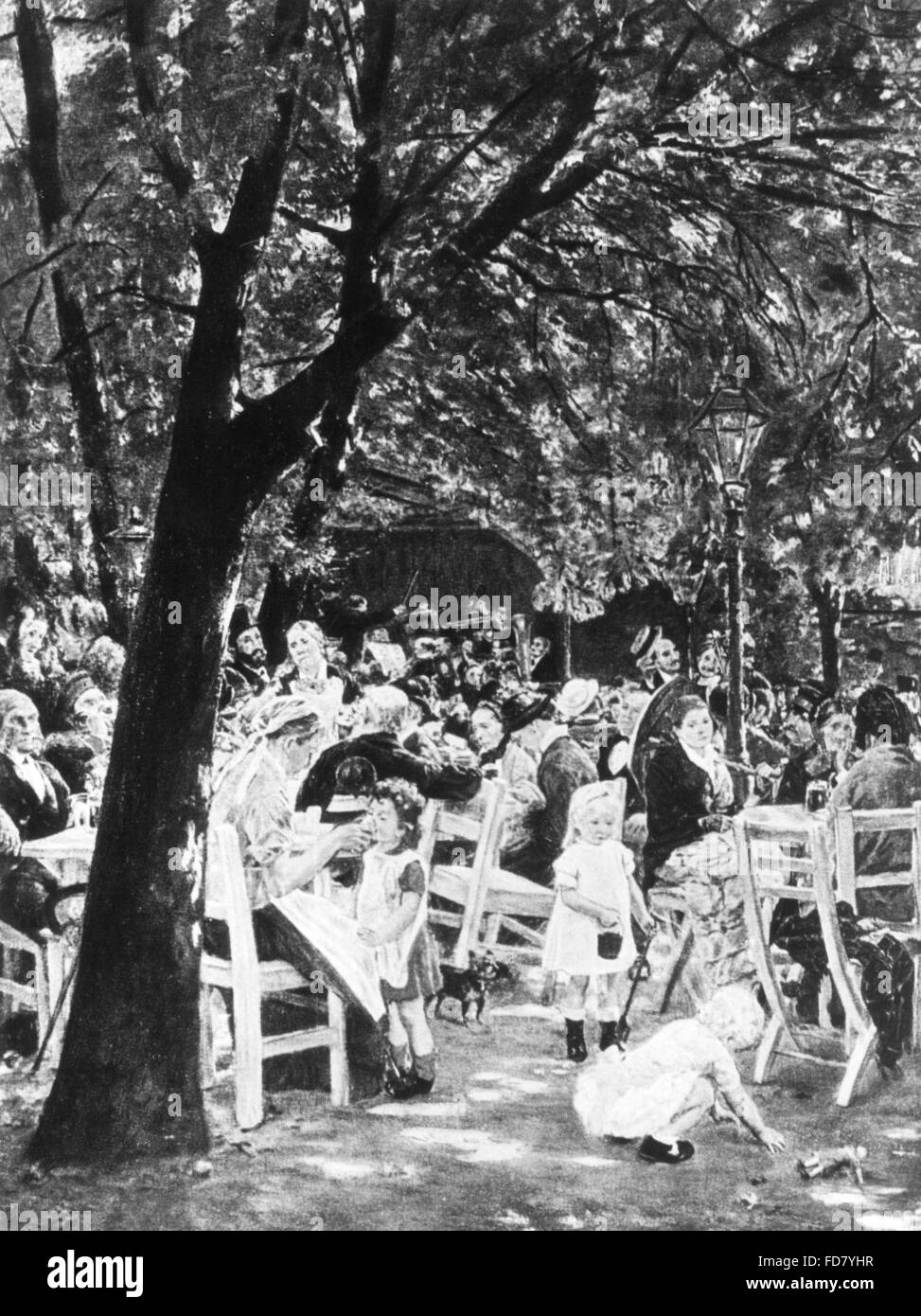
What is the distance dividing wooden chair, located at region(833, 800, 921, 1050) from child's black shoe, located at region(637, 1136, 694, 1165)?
930mm

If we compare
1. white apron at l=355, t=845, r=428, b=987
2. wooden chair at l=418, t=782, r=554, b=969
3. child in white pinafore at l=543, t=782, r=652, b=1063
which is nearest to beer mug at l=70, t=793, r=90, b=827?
white apron at l=355, t=845, r=428, b=987

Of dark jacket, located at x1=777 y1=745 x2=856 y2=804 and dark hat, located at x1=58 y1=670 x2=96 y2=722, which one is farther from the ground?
dark hat, located at x1=58 y1=670 x2=96 y2=722

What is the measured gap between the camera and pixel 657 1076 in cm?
413

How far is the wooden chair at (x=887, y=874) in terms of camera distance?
13.7 feet

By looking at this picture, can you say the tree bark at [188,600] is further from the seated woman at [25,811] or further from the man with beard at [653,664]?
the man with beard at [653,664]

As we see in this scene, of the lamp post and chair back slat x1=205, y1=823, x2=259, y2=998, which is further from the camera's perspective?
the lamp post

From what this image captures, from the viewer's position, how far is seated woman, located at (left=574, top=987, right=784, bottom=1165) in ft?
13.4

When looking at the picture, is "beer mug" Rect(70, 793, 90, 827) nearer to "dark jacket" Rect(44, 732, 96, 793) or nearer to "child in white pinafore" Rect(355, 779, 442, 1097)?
"dark jacket" Rect(44, 732, 96, 793)

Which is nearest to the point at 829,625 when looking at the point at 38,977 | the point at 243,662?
the point at 243,662

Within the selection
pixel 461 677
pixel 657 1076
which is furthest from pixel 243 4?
pixel 657 1076

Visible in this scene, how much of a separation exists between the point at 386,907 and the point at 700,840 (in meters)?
1.17

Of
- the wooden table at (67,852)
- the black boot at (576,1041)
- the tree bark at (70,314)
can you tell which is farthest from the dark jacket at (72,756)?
the black boot at (576,1041)

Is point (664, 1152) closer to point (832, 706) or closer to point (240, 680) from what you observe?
point (832, 706)

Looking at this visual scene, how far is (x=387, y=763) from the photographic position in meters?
4.24
